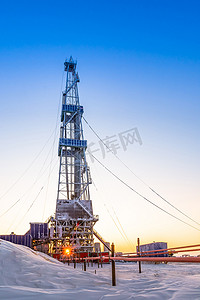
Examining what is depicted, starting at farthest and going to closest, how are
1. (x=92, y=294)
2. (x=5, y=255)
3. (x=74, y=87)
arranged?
(x=74, y=87)
(x=5, y=255)
(x=92, y=294)

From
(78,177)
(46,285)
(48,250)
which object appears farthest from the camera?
(78,177)

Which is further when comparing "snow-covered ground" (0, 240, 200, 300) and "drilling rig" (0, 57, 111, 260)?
"drilling rig" (0, 57, 111, 260)

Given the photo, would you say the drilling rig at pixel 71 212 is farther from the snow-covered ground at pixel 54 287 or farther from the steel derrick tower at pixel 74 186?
the snow-covered ground at pixel 54 287

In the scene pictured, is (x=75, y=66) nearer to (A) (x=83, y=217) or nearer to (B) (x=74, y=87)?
(B) (x=74, y=87)

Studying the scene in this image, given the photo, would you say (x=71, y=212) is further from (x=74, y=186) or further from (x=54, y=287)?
(x=54, y=287)

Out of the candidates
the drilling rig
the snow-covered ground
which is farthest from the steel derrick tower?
the snow-covered ground

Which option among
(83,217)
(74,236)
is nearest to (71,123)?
(83,217)

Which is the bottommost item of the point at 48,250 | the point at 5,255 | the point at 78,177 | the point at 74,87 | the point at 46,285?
the point at 48,250

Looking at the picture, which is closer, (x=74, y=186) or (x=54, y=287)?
(x=54, y=287)

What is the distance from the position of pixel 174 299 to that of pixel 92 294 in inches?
65.4

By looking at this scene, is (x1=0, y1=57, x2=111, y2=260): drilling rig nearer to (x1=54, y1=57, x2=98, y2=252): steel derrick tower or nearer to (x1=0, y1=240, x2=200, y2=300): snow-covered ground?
(x1=54, y1=57, x2=98, y2=252): steel derrick tower

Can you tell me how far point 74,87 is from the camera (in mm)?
55656

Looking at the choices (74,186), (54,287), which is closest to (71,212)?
(74,186)

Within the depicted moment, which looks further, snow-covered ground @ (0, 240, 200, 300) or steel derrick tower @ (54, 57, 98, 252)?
steel derrick tower @ (54, 57, 98, 252)
